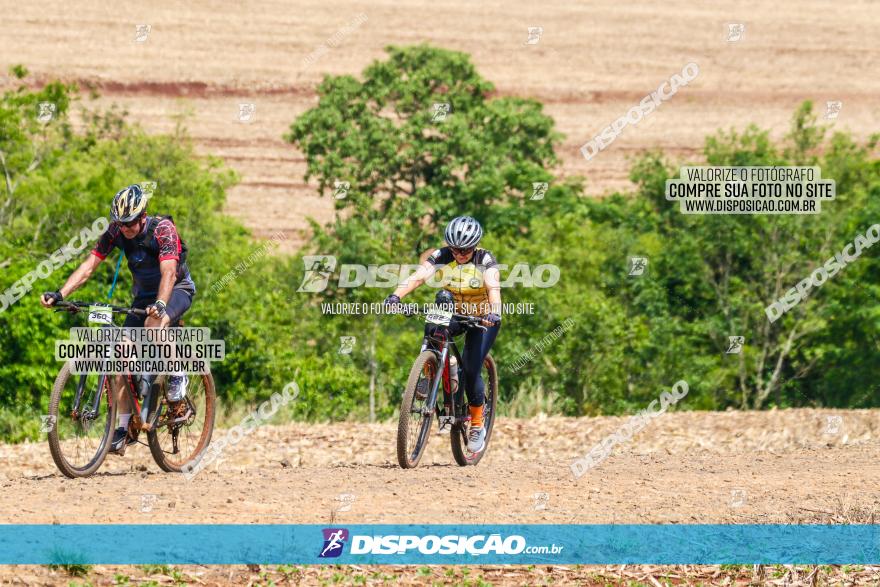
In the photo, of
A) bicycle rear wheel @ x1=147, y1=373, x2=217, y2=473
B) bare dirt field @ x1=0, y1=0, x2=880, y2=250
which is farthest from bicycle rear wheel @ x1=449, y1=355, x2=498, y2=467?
bare dirt field @ x1=0, y1=0, x2=880, y2=250

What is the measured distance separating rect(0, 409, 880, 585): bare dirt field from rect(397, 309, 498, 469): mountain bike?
23 centimetres

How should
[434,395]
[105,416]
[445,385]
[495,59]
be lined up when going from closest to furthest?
[105,416], [434,395], [445,385], [495,59]

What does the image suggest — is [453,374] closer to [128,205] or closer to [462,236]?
[462,236]

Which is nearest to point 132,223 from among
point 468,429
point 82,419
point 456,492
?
point 82,419

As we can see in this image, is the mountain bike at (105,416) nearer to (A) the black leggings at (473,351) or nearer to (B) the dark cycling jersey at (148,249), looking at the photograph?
(B) the dark cycling jersey at (148,249)

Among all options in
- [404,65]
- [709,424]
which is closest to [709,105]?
[404,65]

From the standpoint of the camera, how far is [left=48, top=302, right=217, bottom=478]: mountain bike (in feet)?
34.3

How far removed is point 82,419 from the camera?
10.6m

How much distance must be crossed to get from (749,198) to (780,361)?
824cm

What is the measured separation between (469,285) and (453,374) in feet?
2.68

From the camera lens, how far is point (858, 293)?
37.7 m

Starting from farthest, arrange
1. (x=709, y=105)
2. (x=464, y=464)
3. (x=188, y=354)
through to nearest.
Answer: (x=709, y=105), (x=464, y=464), (x=188, y=354)

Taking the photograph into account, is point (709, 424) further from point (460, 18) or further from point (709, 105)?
point (460, 18)

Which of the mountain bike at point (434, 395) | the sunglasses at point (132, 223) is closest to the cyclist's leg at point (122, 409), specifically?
the sunglasses at point (132, 223)
